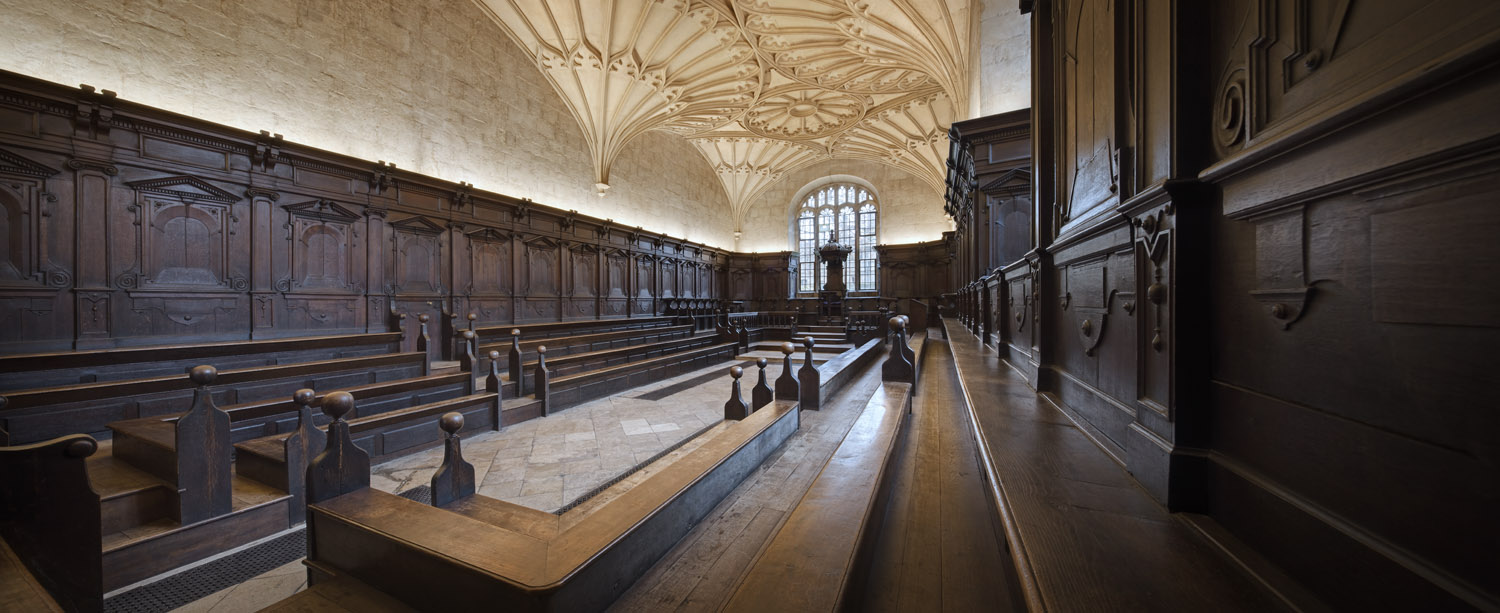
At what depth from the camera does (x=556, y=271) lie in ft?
36.2

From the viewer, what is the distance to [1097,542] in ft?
3.76

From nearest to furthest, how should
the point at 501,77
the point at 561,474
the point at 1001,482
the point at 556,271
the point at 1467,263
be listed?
the point at 1467,263 < the point at 1001,482 < the point at 561,474 < the point at 501,77 < the point at 556,271

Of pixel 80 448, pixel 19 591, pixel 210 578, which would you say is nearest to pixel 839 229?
pixel 210 578

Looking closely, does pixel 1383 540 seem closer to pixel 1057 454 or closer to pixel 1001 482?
pixel 1001 482

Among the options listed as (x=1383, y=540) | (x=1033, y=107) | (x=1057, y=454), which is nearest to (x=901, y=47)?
(x=1033, y=107)

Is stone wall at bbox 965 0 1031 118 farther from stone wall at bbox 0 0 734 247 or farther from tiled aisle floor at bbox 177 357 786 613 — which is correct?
stone wall at bbox 0 0 734 247

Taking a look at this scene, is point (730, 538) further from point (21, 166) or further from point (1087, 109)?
point (21, 166)

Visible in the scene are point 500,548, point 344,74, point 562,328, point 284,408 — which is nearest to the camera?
point 500,548

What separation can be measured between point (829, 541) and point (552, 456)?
11.8 ft

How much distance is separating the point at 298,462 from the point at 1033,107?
5776mm

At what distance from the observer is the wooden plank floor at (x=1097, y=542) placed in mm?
936

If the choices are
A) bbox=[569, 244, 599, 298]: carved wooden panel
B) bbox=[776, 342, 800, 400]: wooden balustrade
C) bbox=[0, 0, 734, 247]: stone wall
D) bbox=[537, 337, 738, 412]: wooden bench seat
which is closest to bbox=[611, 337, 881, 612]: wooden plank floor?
bbox=[776, 342, 800, 400]: wooden balustrade

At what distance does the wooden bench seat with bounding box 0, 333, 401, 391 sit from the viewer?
3.87 metres

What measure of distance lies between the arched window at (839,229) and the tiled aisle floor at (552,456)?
1381cm
